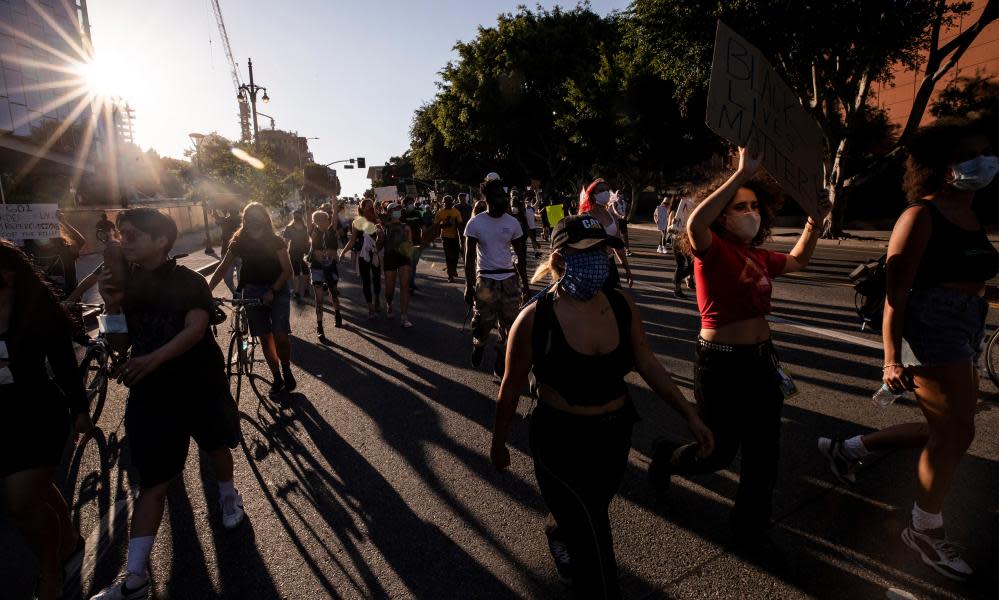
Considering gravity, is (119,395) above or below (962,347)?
below

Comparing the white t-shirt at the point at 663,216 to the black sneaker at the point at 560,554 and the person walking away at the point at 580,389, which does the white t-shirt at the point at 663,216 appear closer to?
the black sneaker at the point at 560,554

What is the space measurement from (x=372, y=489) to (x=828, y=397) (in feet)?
13.0

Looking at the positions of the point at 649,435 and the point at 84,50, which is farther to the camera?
the point at 84,50

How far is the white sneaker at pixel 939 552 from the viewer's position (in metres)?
2.59

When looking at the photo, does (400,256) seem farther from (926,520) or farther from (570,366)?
(926,520)

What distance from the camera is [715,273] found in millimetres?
2717

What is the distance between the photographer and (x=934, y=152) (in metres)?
2.57

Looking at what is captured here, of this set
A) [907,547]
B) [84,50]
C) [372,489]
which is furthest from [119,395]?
[84,50]

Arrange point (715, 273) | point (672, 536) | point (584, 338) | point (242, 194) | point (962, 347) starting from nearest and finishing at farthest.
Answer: point (584, 338) → point (962, 347) → point (715, 273) → point (672, 536) → point (242, 194)

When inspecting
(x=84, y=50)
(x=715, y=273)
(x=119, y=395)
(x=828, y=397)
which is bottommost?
(x=119, y=395)

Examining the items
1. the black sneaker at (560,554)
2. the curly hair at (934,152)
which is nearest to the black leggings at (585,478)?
the black sneaker at (560,554)

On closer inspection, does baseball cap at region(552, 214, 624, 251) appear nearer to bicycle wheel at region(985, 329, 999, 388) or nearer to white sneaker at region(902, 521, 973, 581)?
white sneaker at region(902, 521, 973, 581)

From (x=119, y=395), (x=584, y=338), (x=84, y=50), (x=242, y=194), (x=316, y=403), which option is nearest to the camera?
(x=584, y=338)

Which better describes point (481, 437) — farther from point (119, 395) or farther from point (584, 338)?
point (119, 395)
